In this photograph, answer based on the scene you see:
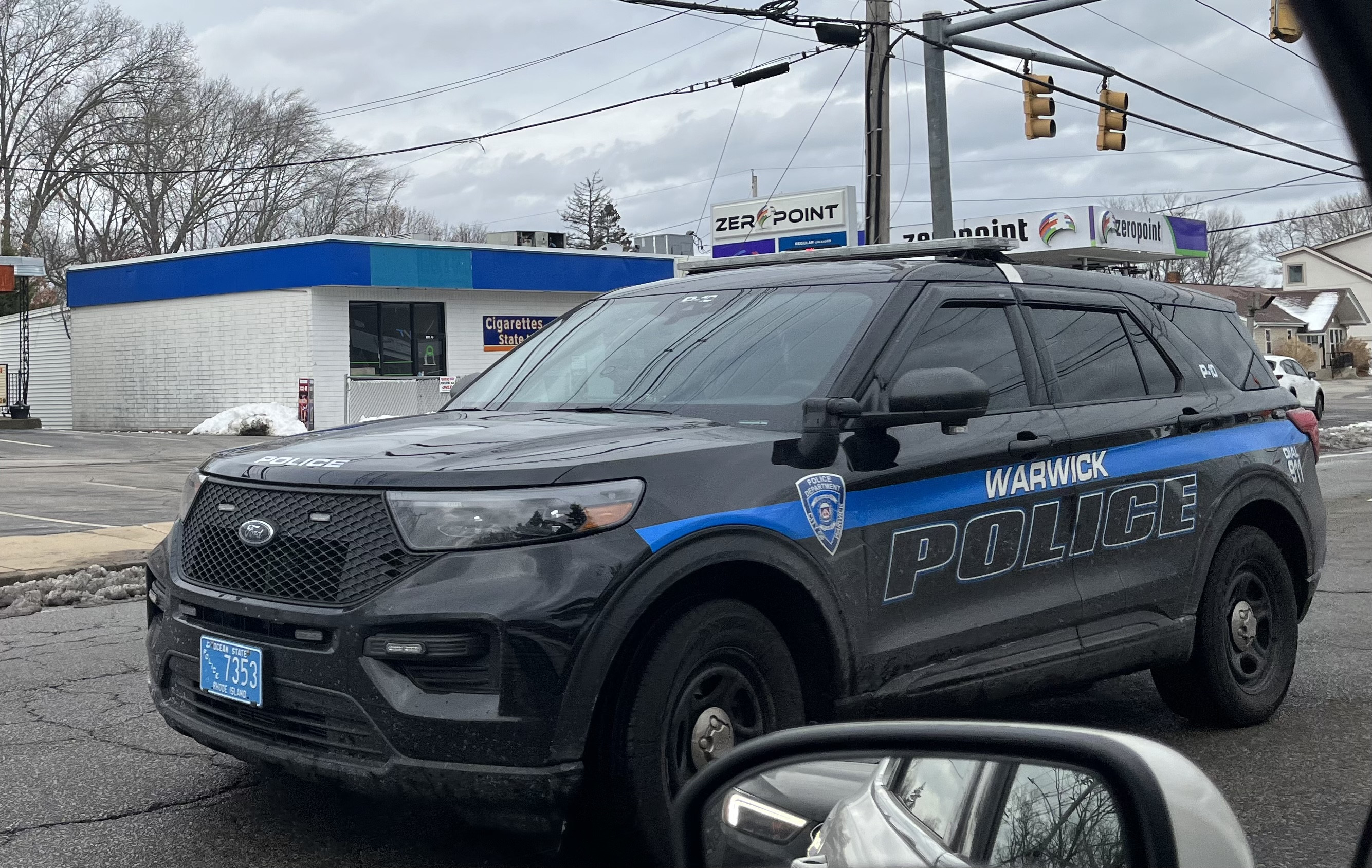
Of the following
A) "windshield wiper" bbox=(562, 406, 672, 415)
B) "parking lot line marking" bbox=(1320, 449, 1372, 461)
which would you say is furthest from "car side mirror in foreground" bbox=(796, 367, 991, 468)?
"parking lot line marking" bbox=(1320, 449, 1372, 461)

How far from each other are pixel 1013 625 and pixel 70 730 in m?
3.66

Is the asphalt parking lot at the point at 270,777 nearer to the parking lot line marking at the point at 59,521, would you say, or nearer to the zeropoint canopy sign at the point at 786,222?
the parking lot line marking at the point at 59,521

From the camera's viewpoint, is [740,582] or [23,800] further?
[23,800]

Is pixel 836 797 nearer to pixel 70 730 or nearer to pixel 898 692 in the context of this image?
pixel 898 692

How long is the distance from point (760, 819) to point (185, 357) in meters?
32.2

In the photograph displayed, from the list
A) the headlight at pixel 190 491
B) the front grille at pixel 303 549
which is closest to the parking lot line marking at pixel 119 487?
the headlight at pixel 190 491

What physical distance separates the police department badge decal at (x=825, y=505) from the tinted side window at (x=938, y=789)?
2.00 meters

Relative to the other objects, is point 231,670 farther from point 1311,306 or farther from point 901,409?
point 1311,306

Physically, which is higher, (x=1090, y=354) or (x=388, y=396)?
(x=1090, y=354)

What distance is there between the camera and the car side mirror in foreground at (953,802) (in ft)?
4.66

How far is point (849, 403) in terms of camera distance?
3941mm

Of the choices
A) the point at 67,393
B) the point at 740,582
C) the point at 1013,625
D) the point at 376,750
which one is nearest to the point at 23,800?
the point at 376,750

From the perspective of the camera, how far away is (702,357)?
178 inches

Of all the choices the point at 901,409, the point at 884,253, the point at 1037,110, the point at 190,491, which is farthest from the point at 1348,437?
the point at 190,491
